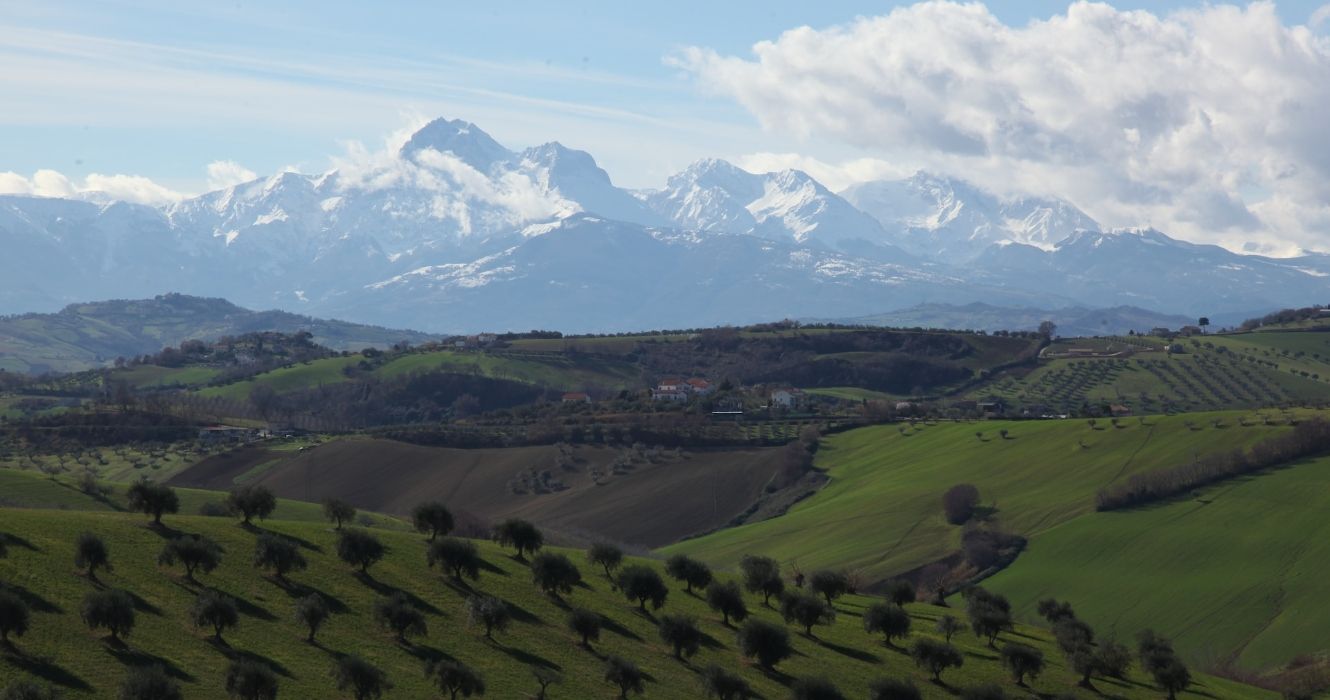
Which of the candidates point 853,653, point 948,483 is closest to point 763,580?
point 853,653

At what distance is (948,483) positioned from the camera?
15138 cm

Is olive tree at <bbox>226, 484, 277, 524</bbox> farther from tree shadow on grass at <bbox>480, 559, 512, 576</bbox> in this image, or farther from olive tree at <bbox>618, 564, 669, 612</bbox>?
olive tree at <bbox>618, 564, 669, 612</bbox>

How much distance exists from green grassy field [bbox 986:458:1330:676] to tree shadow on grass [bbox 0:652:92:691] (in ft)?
260

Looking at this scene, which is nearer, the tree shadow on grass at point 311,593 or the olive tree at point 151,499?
the tree shadow on grass at point 311,593

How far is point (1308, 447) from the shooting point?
143625 mm

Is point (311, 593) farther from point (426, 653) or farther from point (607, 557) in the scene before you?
point (607, 557)

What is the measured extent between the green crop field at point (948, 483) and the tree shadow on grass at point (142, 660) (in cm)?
7459

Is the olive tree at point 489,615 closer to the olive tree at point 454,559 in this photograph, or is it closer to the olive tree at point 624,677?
the olive tree at point 624,677

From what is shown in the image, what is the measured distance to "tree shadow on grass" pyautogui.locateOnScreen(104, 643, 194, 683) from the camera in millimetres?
58031


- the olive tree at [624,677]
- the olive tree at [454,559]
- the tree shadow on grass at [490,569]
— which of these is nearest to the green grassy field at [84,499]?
Result: the tree shadow on grass at [490,569]

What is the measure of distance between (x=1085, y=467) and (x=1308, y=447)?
21015mm

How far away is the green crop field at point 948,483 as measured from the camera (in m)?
135

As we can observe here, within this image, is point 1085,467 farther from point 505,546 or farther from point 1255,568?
point 505,546

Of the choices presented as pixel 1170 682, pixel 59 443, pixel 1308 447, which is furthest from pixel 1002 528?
pixel 59 443
